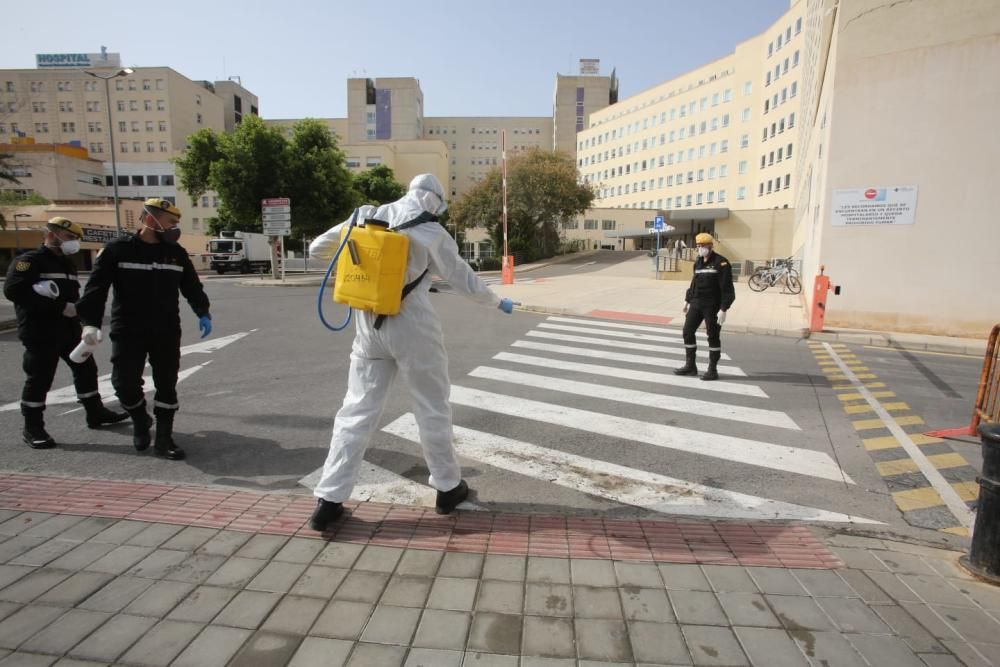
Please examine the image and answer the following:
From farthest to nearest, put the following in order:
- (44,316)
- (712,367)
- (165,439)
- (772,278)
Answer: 1. (772,278)
2. (712,367)
3. (44,316)
4. (165,439)

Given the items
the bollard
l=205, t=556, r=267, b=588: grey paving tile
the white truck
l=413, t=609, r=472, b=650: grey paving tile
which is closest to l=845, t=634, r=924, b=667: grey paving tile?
the bollard

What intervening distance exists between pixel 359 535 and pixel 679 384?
4.91 m

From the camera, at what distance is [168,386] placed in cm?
432

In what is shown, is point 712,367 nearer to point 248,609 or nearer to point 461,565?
point 461,565

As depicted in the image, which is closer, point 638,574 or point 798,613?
point 798,613

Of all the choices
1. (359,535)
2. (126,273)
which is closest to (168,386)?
(126,273)

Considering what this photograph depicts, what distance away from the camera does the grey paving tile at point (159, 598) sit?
2.45 m

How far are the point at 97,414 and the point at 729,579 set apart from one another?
5232 millimetres

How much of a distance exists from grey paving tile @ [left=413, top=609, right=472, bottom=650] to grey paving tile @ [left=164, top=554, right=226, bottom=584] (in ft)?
3.76

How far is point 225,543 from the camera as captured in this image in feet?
9.83

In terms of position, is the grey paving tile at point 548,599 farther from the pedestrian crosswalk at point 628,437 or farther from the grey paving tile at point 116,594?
the grey paving tile at point 116,594

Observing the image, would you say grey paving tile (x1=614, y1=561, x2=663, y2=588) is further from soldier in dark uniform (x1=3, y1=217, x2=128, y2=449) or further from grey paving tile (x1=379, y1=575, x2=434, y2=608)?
soldier in dark uniform (x1=3, y1=217, x2=128, y2=449)

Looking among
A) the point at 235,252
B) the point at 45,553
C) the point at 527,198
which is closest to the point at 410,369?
the point at 45,553

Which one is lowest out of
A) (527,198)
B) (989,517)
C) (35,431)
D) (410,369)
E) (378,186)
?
(35,431)
